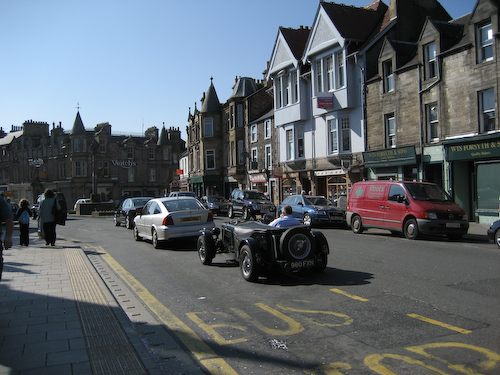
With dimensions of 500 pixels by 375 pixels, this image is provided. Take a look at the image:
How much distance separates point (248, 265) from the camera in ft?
26.6

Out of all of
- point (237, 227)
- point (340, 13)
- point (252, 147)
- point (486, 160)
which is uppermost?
point (340, 13)

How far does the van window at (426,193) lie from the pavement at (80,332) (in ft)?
35.5

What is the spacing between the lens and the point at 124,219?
22.6 metres

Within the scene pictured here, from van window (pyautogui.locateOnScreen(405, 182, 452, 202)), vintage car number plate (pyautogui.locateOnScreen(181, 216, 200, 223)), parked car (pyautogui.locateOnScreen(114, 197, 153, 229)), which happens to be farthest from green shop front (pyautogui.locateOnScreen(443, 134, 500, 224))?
parked car (pyautogui.locateOnScreen(114, 197, 153, 229))

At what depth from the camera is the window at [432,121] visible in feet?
71.2

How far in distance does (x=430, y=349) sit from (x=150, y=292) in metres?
4.67

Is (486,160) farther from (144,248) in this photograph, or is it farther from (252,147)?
(252,147)

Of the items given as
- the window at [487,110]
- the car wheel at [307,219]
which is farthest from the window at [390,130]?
the car wheel at [307,219]

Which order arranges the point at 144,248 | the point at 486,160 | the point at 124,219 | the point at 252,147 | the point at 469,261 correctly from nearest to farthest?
the point at 469,261, the point at 144,248, the point at 486,160, the point at 124,219, the point at 252,147

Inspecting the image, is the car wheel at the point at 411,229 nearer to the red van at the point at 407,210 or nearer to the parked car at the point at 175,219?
the red van at the point at 407,210

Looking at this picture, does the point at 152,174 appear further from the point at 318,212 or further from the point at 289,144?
the point at 318,212

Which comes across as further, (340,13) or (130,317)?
(340,13)

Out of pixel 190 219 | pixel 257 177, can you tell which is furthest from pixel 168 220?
pixel 257 177

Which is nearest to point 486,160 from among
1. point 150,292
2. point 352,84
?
point 352,84
